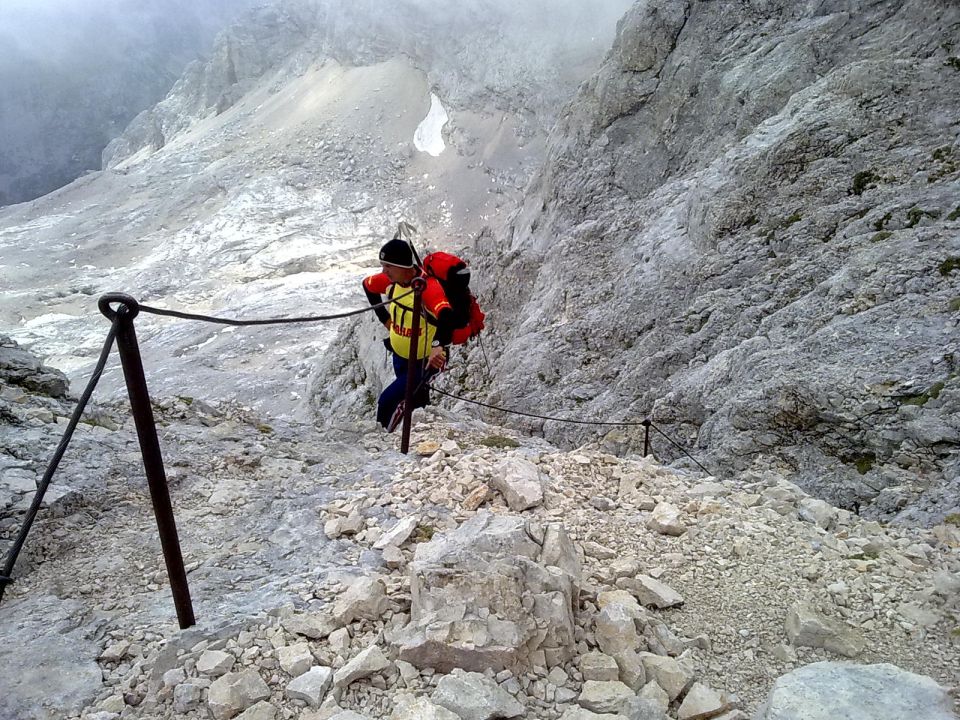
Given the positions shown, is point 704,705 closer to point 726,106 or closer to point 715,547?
point 715,547

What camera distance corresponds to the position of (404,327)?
6117mm

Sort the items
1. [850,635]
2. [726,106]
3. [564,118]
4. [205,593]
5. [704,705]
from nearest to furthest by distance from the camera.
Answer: [704,705] → [850,635] → [205,593] → [726,106] → [564,118]

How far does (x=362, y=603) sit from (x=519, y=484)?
1553mm

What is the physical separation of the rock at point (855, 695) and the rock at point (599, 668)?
0.59 meters

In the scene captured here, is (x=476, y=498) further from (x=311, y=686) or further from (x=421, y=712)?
(x=421, y=712)

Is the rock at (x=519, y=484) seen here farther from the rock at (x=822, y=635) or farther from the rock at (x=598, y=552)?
the rock at (x=822, y=635)

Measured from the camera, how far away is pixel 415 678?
8.92ft

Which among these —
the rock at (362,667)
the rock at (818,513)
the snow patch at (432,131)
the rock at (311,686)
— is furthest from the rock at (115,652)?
the snow patch at (432,131)

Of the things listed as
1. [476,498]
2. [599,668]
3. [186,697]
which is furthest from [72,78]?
[599,668]

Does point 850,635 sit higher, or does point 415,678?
point 415,678

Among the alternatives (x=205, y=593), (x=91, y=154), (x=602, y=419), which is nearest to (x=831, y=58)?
(x=602, y=419)

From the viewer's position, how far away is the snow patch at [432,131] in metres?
44.8

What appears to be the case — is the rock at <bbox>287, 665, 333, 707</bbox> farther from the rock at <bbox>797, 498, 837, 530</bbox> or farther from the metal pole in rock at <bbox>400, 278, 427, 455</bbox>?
the rock at <bbox>797, 498, 837, 530</bbox>

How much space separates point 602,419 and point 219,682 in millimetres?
5120
